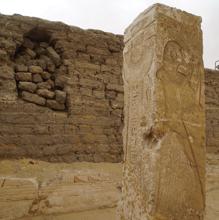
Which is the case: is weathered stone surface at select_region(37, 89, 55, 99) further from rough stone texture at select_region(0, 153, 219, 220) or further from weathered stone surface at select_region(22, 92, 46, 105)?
rough stone texture at select_region(0, 153, 219, 220)

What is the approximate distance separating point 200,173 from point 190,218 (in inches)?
14.1

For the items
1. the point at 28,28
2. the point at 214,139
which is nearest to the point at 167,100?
the point at 28,28

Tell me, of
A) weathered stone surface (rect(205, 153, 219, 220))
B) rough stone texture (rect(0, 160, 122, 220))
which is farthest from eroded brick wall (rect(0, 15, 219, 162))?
weathered stone surface (rect(205, 153, 219, 220))

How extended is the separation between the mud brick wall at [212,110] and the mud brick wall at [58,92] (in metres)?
2.24

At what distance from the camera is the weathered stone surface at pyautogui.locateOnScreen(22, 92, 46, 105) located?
4.38m

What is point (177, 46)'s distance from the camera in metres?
2.45

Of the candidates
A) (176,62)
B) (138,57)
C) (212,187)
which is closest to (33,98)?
(138,57)

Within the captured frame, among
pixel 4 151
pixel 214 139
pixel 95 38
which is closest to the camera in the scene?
pixel 4 151

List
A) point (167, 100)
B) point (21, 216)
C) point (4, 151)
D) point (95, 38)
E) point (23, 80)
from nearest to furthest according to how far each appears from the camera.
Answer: point (167, 100), point (21, 216), point (4, 151), point (23, 80), point (95, 38)

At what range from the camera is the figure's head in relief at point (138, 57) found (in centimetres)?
243

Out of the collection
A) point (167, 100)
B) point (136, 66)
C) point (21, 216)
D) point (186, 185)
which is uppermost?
point (136, 66)

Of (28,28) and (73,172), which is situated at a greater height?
(28,28)

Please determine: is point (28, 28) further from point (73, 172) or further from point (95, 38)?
point (73, 172)

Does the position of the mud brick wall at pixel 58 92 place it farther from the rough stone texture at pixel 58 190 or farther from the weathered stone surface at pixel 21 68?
the rough stone texture at pixel 58 190
